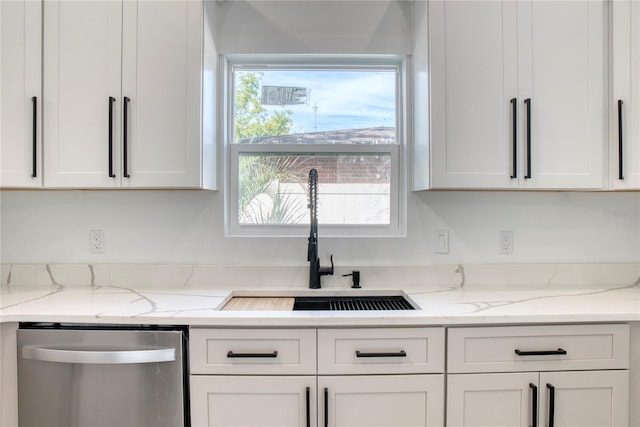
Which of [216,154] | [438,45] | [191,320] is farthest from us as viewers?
[216,154]

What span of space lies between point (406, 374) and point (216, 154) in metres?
1.33

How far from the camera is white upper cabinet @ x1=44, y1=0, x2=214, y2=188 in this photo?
4.99 ft

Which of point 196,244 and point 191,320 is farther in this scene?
point 196,244

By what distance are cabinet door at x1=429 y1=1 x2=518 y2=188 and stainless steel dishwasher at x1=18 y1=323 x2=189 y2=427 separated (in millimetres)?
1267

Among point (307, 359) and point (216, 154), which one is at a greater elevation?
point (216, 154)

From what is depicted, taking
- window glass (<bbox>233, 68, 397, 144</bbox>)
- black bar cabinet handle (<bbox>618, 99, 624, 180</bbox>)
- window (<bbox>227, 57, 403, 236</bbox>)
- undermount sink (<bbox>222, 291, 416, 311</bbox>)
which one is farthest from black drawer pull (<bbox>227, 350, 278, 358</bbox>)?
black bar cabinet handle (<bbox>618, 99, 624, 180</bbox>)

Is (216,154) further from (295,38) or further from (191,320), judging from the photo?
(191,320)

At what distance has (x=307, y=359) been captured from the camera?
4.13 feet

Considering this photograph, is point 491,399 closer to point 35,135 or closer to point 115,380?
point 115,380

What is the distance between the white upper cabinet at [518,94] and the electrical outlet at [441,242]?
37 cm

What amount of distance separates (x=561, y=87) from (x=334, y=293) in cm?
138

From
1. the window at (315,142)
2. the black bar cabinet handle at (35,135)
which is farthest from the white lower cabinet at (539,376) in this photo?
the black bar cabinet handle at (35,135)

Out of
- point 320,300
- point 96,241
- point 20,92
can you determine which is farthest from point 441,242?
point 20,92

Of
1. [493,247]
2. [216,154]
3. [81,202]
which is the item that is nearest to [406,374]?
[493,247]
